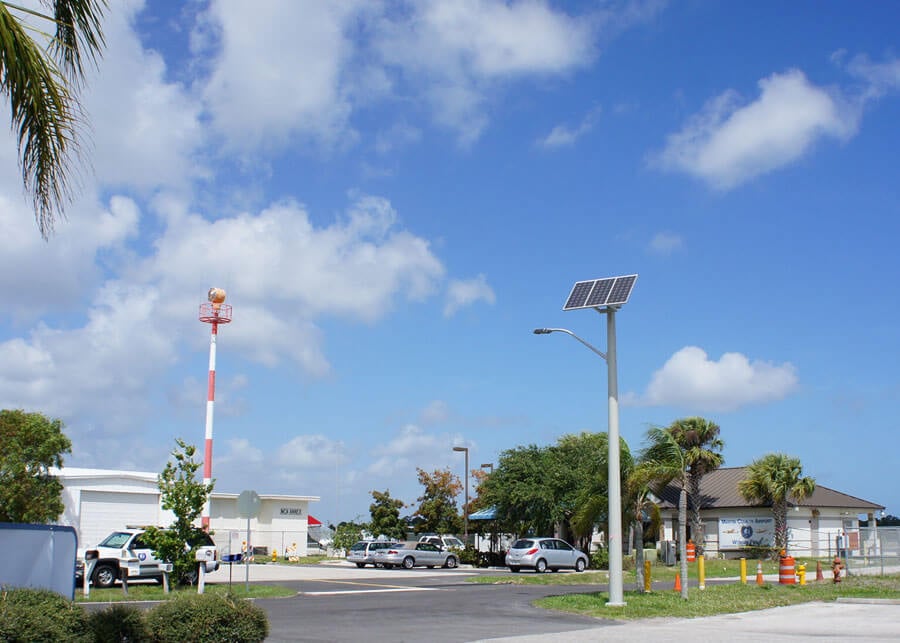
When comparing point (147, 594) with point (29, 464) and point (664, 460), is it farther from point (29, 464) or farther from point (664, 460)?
point (29, 464)

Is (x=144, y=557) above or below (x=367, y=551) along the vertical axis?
above

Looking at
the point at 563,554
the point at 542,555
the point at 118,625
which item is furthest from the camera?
the point at 563,554

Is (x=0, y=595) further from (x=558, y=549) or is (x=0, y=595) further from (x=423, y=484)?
(x=423, y=484)

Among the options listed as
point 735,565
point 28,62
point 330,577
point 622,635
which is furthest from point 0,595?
point 735,565

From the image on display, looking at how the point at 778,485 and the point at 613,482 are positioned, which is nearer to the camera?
the point at 613,482

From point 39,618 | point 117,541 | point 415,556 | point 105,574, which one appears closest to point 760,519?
point 415,556

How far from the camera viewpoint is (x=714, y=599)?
933 inches

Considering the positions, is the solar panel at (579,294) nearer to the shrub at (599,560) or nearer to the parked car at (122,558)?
the parked car at (122,558)

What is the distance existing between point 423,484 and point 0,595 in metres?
57.3

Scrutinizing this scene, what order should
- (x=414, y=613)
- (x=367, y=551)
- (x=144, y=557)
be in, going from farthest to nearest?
(x=367, y=551), (x=144, y=557), (x=414, y=613)

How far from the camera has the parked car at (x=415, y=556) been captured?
44.7m

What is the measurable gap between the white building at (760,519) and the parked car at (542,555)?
11697mm

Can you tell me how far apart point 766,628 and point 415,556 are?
28.5m

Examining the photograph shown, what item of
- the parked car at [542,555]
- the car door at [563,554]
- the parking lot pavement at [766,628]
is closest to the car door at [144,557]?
the parking lot pavement at [766,628]
